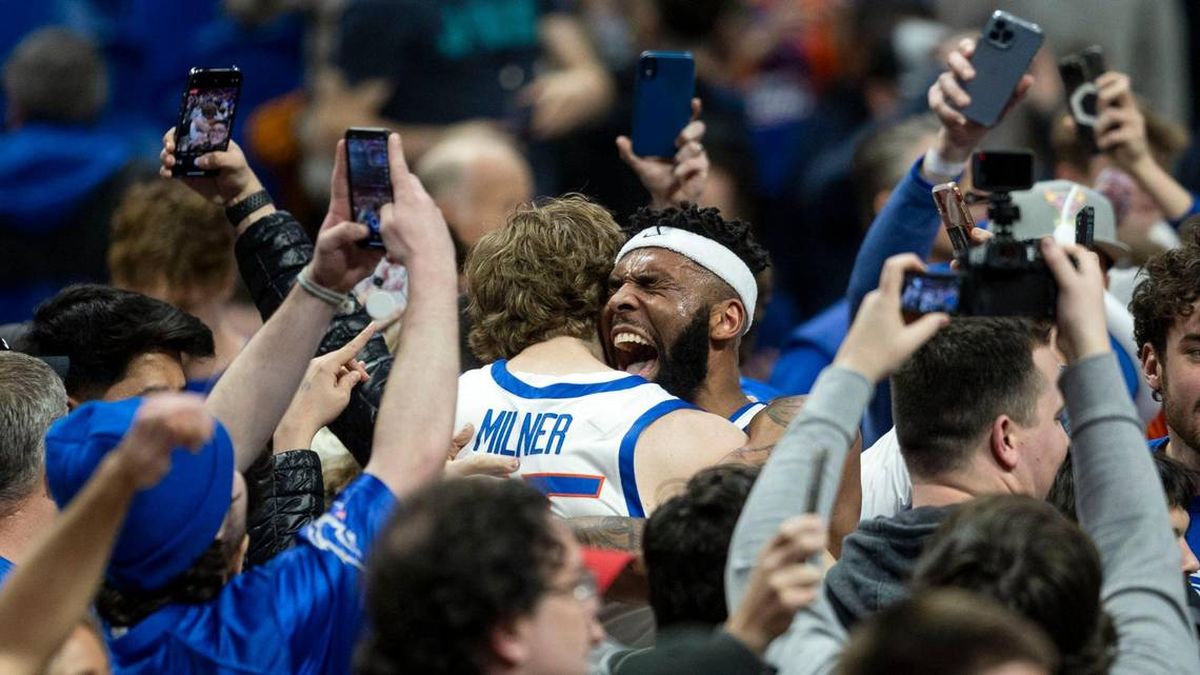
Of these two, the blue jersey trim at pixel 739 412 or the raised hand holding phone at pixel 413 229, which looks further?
the blue jersey trim at pixel 739 412

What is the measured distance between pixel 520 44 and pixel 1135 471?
24.7 ft

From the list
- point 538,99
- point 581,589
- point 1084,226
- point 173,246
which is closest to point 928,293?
point 581,589

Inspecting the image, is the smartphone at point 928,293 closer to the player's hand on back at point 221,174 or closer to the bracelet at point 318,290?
the bracelet at point 318,290

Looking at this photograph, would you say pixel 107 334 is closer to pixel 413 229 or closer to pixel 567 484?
pixel 567 484

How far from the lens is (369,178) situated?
3990 millimetres

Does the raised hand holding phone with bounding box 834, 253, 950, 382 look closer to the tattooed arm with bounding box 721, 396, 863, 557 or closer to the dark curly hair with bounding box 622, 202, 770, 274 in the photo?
the tattooed arm with bounding box 721, 396, 863, 557

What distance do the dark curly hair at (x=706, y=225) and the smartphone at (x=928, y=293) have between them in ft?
6.80

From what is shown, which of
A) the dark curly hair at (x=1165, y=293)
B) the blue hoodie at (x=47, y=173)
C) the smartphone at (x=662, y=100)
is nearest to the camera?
the dark curly hair at (x=1165, y=293)

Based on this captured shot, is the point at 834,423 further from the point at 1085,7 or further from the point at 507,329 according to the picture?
the point at 1085,7

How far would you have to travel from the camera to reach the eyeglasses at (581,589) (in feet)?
10.2

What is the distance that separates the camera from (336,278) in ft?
13.2

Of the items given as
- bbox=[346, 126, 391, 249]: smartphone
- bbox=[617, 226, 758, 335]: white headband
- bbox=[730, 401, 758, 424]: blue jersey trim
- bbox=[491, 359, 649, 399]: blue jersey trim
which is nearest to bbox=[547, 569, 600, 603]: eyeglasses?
bbox=[346, 126, 391, 249]: smartphone

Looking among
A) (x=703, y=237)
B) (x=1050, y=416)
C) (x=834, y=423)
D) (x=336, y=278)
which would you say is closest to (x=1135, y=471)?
(x=834, y=423)

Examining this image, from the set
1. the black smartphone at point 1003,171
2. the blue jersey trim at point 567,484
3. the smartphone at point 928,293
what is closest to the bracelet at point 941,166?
the blue jersey trim at point 567,484
